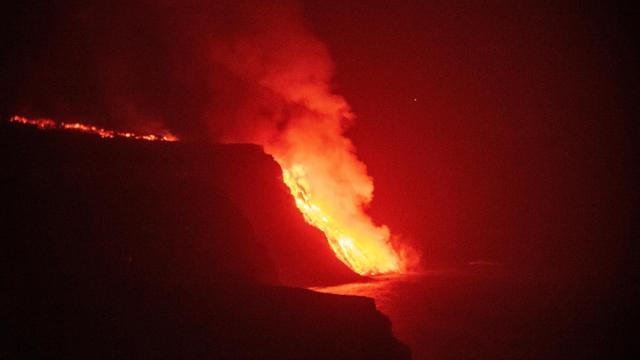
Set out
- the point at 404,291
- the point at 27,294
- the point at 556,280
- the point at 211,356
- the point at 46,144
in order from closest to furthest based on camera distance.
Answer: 1. the point at 211,356
2. the point at 27,294
3. the point at 46,144
4. the point at 404,291
5. the point at 556,280

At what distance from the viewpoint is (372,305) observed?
18.9 meters

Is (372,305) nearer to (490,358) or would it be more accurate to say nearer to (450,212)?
(490,358)

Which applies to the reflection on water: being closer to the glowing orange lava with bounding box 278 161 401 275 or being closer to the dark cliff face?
the dark cliff face

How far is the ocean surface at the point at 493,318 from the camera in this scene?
26469 mm

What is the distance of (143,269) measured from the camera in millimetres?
21609

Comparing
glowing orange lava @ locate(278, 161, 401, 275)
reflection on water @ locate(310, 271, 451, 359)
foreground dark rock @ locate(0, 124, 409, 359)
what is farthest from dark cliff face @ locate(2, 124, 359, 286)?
glowing orange lava @ locate(278, 161, 401, 275)

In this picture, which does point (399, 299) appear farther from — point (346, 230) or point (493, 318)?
point (346, 230)

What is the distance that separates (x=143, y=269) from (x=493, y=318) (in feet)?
67.4

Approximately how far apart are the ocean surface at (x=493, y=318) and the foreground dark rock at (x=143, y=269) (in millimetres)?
7740

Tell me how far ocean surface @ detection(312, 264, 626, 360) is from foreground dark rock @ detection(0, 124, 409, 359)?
774 centimetres

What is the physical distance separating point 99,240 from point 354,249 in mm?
27447

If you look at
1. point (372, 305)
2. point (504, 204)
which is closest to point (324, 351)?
point (372, 305)

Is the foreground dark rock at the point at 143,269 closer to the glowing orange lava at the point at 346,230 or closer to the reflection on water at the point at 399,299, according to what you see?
the reflection on water at the point at 399,299

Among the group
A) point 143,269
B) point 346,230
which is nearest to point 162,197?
point 143,269
